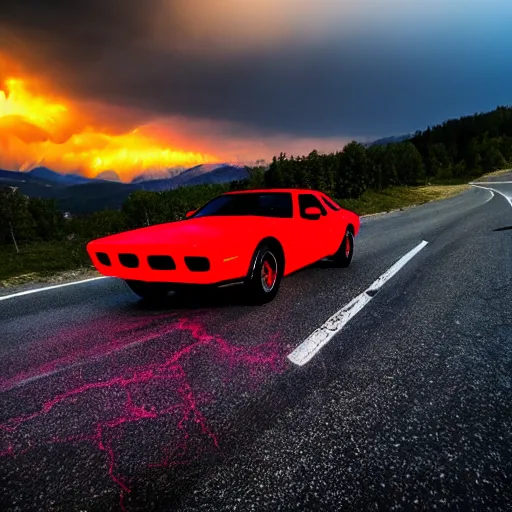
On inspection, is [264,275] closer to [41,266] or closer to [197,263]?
[197,263]

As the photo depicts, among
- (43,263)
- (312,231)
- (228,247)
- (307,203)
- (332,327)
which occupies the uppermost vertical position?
(307,203)

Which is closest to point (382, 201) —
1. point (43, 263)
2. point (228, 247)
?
point (43, 263)

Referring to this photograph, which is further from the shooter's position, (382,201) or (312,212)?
(382,201)

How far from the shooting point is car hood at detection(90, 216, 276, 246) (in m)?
3.93

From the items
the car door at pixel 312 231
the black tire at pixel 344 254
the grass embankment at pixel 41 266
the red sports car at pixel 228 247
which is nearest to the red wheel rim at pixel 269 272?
the red sports car at pixel 228 247

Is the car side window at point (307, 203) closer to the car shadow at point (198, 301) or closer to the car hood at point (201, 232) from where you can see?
the car hood at point (201, 232)

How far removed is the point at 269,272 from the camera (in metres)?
A: 4.56

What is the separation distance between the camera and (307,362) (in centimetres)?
279

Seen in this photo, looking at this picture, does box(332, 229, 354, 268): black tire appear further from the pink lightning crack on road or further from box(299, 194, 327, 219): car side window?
the pink lightning crack on road

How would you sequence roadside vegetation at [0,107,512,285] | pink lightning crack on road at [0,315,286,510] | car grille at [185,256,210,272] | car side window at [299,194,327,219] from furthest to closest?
roadside vegetation at [0,107,512,285], car side window at [299,194,327,219], car grille at [185,256,210,272], pink lightning crack on road at [0,315,286,510]

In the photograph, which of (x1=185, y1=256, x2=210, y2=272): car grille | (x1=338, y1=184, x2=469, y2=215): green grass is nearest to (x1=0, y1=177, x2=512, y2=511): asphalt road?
(x1=185, y1=256, x2=210, y2=272): car grille

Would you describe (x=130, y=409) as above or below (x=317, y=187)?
below

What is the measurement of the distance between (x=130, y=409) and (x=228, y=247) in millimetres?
1916

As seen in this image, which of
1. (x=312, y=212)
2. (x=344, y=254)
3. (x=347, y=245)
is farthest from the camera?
(x=347, y=245)
